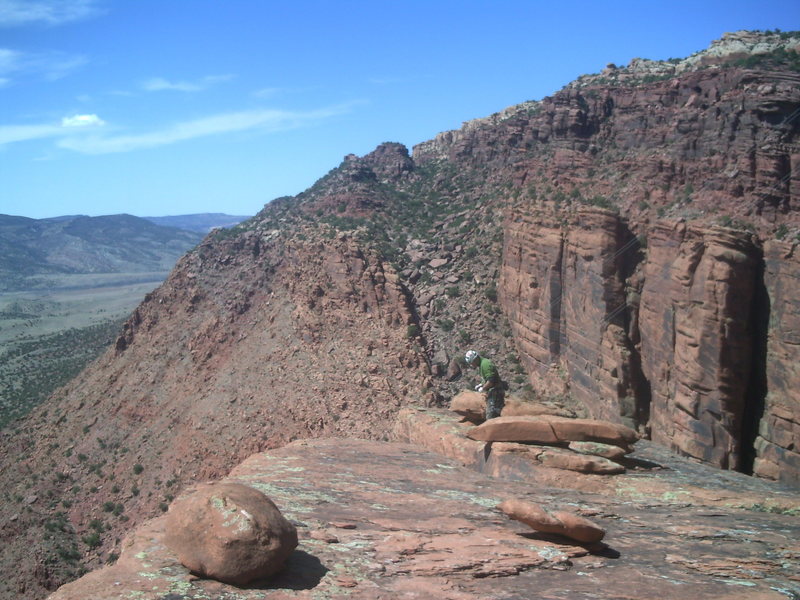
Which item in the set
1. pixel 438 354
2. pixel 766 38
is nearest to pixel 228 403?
pixel 438 354

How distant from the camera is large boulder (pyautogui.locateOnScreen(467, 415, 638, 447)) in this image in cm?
1895

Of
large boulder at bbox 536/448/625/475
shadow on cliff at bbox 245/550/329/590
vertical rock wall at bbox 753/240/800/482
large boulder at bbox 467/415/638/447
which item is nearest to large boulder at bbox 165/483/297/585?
shadow on cliff at bbox 245/550/329/590

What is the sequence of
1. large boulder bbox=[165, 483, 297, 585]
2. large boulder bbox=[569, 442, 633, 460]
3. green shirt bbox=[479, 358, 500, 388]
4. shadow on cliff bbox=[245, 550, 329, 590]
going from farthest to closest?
green shirt bbox=[479, 358, 500, 388] → large boulder bbox=[569, 442, 633, 460] → shadow on cliff bbox=[245, 550, 329, 590] → large boulder bbox=[165, 483, 297, 585]

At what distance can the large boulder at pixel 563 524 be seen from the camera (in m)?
12.6

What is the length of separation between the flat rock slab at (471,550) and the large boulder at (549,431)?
5.21 feet

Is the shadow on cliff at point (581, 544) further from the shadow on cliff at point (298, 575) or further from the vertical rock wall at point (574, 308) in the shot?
the vertical rock wall at point (574, 308)

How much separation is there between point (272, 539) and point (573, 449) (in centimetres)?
1080

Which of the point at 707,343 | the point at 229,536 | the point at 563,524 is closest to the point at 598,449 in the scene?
the point at 563,524

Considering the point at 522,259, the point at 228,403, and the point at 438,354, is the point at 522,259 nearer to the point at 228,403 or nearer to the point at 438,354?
the point at 438,354

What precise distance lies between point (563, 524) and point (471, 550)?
1869 mm

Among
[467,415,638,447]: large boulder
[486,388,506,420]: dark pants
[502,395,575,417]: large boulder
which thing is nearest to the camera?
[467,415,638,447]: large boulder

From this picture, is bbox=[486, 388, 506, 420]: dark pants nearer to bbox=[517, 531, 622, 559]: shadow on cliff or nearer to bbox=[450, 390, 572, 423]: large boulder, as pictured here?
bbox=[450, 390, 572, 423]: large boulder

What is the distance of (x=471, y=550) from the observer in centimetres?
1224

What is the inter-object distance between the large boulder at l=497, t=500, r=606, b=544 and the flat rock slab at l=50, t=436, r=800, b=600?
8.7 inches
